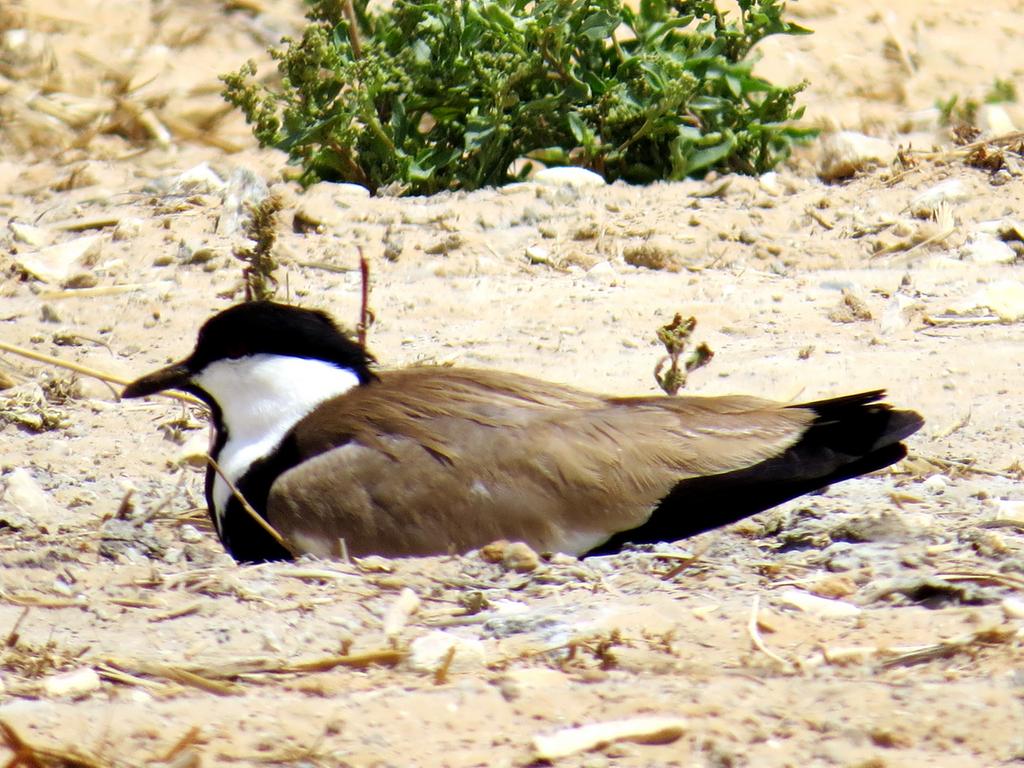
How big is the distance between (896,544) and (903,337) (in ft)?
7.11

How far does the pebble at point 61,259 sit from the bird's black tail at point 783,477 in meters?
3.27

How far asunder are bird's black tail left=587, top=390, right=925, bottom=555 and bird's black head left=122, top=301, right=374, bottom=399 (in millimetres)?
888

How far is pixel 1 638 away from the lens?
11.0ft

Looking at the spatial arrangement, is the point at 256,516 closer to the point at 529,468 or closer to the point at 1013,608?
the point at 529,468

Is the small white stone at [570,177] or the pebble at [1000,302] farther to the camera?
the small white stone at [570,177]

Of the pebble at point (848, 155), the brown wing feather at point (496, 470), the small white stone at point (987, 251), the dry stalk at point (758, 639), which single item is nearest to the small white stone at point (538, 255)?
the pebble at point (848, 155)

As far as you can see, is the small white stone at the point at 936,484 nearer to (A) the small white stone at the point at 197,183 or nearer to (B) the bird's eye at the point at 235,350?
(B) the bird's eye at the point at 235,350

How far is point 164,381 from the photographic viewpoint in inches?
190

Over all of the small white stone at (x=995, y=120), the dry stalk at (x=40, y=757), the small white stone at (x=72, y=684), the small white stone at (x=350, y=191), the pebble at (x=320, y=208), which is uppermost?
the small white stone at (x=995, y=120)

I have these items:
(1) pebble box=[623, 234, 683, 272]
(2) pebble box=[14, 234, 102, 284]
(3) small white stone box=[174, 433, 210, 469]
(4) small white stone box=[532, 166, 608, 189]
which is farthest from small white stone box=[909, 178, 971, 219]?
(2) pebble box=[14, 234, 102, 284]

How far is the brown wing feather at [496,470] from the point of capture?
4.29m

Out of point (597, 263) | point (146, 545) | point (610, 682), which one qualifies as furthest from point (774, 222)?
point (610, 682)

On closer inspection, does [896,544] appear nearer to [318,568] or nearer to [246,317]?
[318,568]

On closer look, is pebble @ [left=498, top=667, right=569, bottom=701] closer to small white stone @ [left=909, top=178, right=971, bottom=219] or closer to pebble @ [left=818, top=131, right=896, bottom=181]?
small white stone @ [left=909, top=178, right=971, bottom=219]
